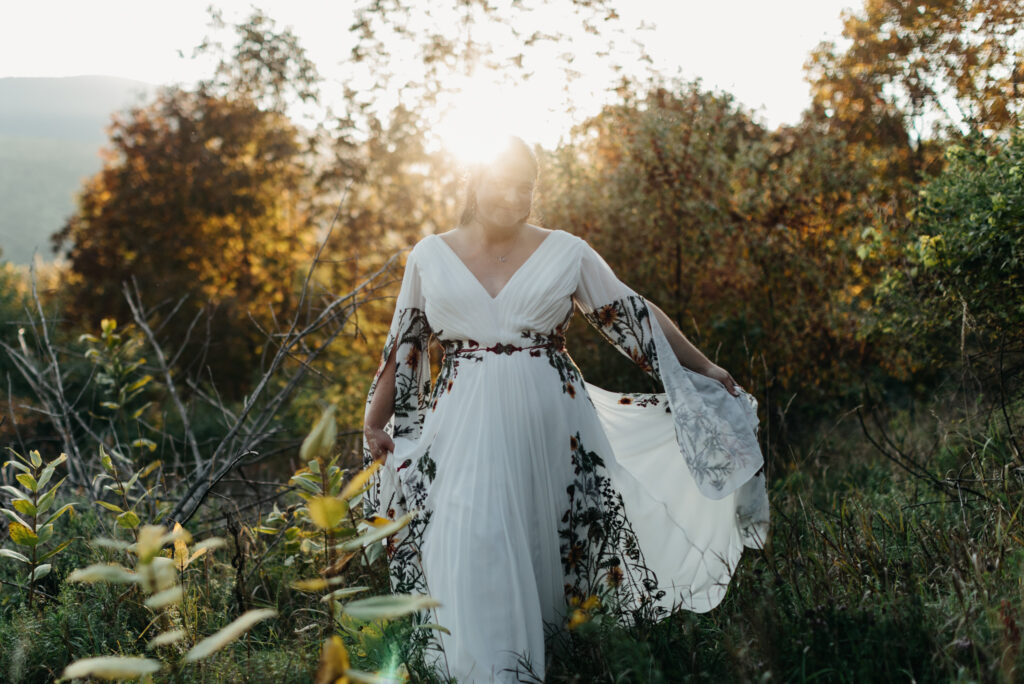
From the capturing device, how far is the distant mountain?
3632 inches

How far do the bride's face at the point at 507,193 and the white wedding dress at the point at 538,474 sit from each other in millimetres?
193

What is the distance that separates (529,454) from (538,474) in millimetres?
93

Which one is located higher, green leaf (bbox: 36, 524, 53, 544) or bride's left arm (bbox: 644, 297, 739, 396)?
bride's left arm (bbox: 644, 297, 739, 396)

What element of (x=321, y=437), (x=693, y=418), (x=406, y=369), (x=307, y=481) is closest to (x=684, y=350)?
(x=693, y=418)

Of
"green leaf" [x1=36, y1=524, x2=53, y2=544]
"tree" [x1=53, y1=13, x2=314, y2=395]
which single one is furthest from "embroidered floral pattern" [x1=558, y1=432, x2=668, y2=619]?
"tree" [x1=53, y1=13, x2=314, y2=395]

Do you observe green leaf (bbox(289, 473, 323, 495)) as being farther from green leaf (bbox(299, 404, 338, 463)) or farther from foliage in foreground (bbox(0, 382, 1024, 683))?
green leaf (bbox(299, 404, 338, 463))

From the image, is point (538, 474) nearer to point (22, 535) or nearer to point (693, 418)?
point (693, 418)

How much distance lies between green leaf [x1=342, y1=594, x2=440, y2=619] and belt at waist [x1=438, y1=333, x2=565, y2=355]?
200 cm

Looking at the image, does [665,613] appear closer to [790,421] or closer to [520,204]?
[520,204]

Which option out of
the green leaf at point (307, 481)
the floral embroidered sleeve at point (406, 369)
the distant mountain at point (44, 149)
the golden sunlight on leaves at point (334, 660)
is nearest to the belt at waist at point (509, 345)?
the floral embroidered sleeve at point (406, 369)

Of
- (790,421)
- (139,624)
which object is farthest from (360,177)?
(139,624)

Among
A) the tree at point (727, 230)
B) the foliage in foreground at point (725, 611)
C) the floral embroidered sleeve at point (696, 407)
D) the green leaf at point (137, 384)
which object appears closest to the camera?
the foliage in foreground at point (725, 611)

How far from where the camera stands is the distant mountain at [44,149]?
92250 millimetres

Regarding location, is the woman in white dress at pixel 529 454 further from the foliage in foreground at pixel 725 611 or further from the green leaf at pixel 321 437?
the green leaf at pixel 321 437
